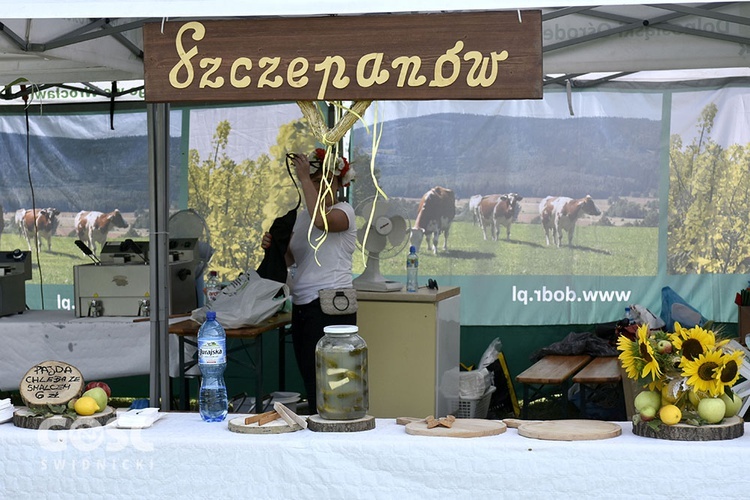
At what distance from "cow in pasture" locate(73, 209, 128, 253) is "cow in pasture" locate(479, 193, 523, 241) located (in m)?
2.50

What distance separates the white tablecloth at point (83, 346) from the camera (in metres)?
5.25

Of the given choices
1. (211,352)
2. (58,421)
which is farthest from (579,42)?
(58,421)

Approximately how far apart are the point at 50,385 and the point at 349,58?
1309 millimetres

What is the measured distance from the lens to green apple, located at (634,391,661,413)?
8.41 ft

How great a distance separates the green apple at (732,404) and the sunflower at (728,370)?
66 mm

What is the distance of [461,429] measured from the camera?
8.49ft

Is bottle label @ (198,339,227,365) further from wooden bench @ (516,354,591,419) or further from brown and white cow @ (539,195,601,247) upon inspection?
brown and white cow @ (539,195,601,247)

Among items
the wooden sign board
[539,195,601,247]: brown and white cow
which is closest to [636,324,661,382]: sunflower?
the wooden sign board

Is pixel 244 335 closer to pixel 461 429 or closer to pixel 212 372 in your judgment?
pixel 212 372

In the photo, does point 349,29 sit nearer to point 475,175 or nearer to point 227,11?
point 227,11

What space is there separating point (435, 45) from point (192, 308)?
3646 mm

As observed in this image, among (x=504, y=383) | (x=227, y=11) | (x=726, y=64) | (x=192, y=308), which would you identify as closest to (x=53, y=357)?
(x=192, y=308)

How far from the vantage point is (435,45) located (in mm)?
2314

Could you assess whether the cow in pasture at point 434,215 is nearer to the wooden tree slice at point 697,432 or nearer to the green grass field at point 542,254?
the green grass field at point 542,254
